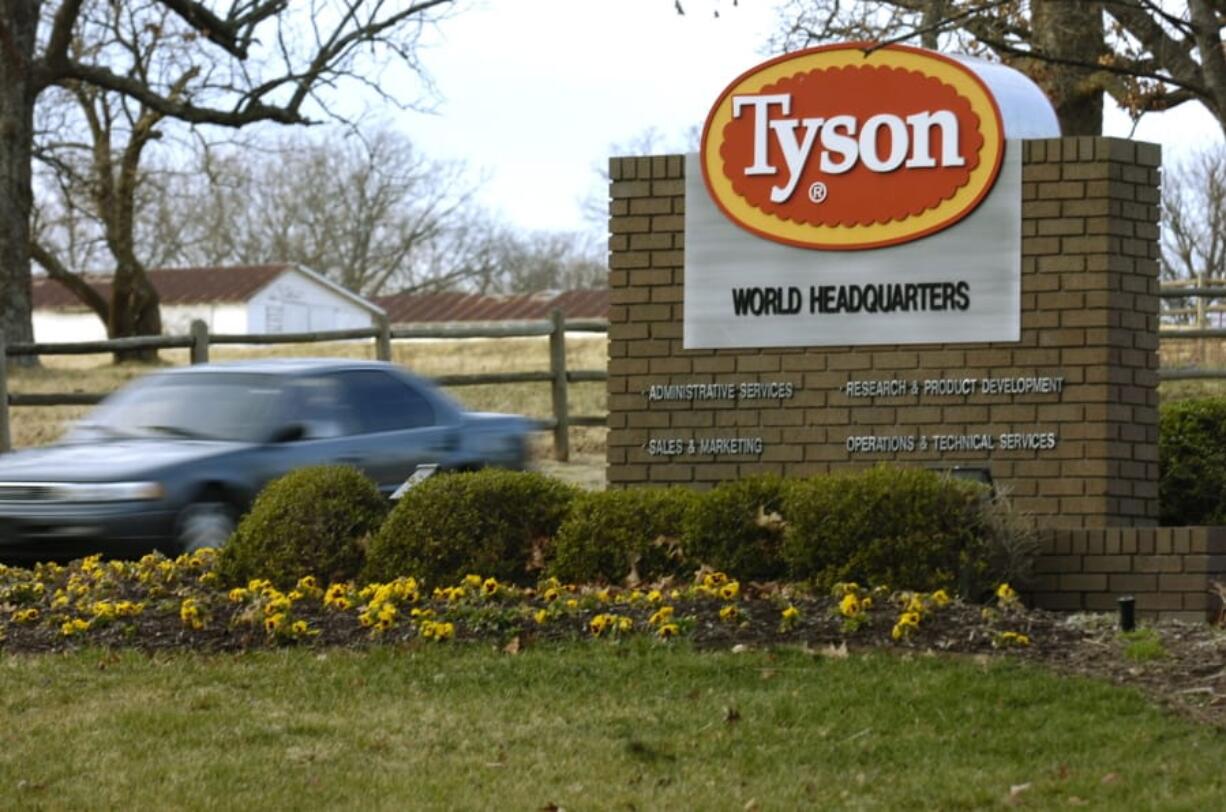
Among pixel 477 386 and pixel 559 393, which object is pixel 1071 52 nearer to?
pixel 559 393

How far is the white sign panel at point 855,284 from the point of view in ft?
33.9

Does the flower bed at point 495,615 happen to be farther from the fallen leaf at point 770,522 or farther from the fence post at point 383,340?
the fence post at point 383,340

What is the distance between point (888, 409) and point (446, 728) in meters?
4.23

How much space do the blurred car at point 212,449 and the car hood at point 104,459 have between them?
11mm

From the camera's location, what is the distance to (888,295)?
10500mm

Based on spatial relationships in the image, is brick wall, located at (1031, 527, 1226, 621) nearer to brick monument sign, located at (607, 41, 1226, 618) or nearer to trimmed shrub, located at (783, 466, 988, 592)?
brick monument sign, located at (607, 41, 1226, 618)

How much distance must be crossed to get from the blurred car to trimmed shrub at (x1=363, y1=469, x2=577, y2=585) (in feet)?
9.60

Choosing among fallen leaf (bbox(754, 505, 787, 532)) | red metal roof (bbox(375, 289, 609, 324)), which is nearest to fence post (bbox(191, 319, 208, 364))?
fallen leaf (bbox(754, 505, 787, 532))

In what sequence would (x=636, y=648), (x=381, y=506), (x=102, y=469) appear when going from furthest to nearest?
(x=102, y=469) → (x=381, y=506) → (x=636, y=648)

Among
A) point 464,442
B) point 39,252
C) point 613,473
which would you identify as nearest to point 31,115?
point 39,252

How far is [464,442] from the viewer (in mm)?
14391

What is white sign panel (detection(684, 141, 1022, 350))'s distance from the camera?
10.3 m

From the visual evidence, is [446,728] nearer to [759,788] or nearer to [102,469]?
[759,788]

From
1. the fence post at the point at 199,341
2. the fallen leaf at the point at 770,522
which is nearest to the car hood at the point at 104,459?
the fallen leaf at the point at 770,522
